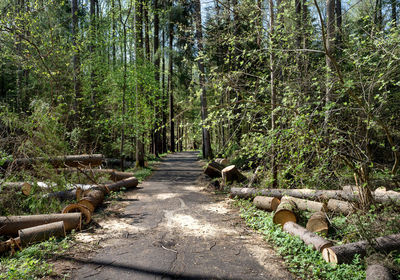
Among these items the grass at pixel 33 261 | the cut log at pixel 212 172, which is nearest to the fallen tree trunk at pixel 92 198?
the grass at pixel 33 261

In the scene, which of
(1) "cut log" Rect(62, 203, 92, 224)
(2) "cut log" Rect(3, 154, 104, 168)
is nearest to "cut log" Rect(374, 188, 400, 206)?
(1) "cut log" Rect(62, 203, 92, 224)

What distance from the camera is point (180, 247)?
4797 millimetres

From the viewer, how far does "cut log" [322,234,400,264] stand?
12.3ft

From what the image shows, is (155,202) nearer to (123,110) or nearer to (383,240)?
(383,240)

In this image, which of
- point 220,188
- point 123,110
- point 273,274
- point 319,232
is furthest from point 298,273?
point 123,110

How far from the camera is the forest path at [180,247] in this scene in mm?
3854

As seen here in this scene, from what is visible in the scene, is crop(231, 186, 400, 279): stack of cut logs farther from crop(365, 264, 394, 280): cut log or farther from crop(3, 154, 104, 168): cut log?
crop(3, 154, 104, 168): cut log

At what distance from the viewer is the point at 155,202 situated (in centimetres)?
823

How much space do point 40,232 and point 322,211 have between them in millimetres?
5925

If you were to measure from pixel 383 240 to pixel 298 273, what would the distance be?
58.4 inches

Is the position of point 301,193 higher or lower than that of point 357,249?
higher

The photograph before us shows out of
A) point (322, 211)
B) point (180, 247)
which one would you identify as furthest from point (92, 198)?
point (322, 211)

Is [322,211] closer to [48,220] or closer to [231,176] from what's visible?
[231,176]

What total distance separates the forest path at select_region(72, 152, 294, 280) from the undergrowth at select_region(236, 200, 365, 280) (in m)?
0.19
